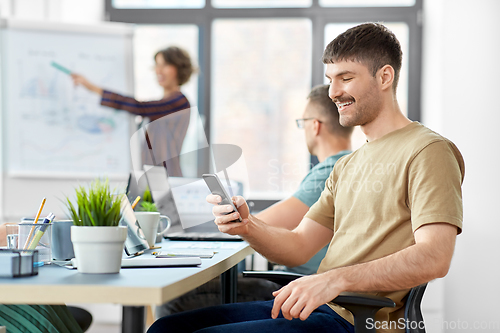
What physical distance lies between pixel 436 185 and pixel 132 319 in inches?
26.5

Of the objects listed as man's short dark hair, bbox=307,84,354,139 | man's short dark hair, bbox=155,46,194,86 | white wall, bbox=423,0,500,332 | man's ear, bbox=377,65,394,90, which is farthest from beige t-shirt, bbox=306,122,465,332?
man's short dark hair, bbox=155,46,194,86

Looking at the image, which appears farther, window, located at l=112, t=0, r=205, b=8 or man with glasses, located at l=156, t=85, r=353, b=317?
window, located at l=112, t=0, r=205, b=8

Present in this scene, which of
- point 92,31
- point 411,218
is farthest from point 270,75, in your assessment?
point 411,218

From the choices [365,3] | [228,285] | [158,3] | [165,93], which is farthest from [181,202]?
[365,3]

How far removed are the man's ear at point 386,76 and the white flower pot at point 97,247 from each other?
0.78 meters

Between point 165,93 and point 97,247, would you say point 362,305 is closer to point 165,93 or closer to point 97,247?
point 97,247

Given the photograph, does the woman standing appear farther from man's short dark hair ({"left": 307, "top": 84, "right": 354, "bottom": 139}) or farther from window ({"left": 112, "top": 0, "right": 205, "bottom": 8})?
man's short dark hair ({"left": 307, "top": 84, "right": 354, "bottom": 139})

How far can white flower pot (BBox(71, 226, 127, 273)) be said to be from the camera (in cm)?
90

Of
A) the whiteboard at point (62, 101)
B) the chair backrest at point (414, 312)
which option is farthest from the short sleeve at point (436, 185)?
the whiteboard at point (62, 101)

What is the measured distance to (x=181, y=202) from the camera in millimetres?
1999

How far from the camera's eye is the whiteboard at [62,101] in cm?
317

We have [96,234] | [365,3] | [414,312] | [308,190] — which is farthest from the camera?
[365,3]

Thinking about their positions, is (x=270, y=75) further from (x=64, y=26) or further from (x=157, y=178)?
(x=157, y=178)

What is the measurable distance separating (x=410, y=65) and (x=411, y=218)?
257 cm
